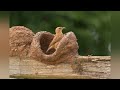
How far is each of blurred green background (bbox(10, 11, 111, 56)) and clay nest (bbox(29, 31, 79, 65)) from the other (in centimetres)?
10

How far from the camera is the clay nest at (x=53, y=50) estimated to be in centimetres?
771

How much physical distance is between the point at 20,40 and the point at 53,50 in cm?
64

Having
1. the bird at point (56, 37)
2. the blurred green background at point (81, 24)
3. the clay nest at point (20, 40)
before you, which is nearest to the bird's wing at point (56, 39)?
the bird at point (56, 37)

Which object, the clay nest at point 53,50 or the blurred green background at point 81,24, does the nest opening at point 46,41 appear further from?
the blurred green background at point 81,24

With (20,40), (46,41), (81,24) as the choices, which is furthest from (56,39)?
(20,40)

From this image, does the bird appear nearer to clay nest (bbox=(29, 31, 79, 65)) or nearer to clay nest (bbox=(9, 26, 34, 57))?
clay nest (bbox=(29, 31, 79, 65))

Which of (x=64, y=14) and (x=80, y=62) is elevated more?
(x=64, y=14)

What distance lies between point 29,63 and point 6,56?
1.48 feet

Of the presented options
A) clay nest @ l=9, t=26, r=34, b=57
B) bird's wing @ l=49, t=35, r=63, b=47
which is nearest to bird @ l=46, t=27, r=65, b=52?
bird's wing @ l=49, t=35, r=63, b=47

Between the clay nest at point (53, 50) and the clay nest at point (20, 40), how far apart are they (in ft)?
0.32

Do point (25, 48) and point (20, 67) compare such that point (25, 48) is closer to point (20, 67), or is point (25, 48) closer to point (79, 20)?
point (20, 67)

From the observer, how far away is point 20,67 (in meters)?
7.76

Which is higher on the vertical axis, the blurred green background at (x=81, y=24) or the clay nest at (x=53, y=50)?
the blurred green background at (x=81, y=24)
